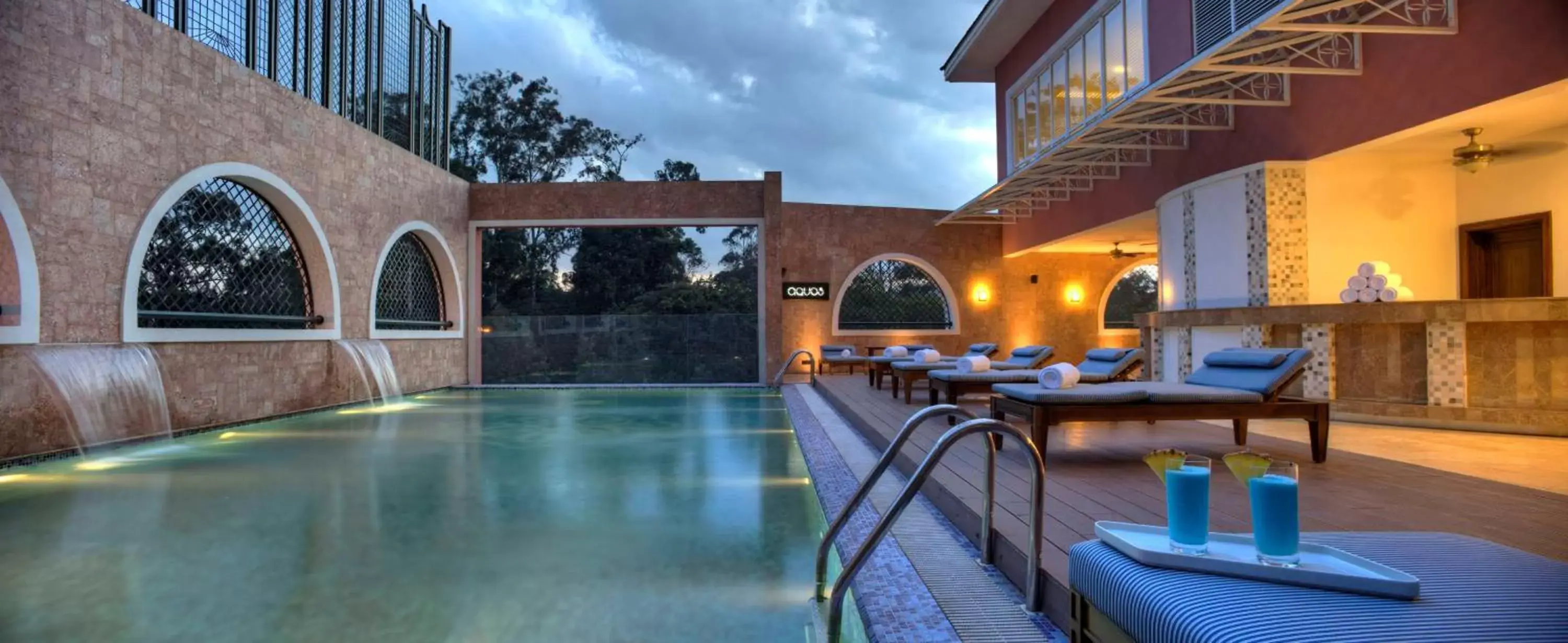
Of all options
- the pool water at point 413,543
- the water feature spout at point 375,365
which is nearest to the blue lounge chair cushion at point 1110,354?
the pool water at point 413,543

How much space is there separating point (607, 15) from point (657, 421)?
3750 centimetres

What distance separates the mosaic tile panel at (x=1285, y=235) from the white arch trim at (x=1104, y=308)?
7.67 meters

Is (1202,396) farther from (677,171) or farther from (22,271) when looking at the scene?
(677,171)

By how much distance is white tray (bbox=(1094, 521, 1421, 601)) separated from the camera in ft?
5.07

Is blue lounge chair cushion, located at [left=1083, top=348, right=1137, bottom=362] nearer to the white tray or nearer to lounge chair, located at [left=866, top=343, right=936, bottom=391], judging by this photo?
lounge chair, located at [left=866, top=343, right=936, bottom=391]

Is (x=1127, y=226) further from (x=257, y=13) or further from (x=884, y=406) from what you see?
(x=257, y=13)

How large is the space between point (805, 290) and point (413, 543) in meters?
11.3

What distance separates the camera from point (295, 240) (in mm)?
10039

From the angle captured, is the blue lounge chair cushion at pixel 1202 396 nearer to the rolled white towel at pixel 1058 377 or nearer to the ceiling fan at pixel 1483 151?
the rolled white towel at pixel 1058 377

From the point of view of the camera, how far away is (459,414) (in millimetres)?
9938

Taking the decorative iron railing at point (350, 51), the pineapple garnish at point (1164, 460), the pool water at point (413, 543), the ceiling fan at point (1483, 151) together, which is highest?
the decorative iron railing at point (350, 51)

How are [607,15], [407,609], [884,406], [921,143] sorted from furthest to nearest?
[921,143], [607,15], [884,406], [407,609]

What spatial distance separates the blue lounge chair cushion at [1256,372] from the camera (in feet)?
15.4

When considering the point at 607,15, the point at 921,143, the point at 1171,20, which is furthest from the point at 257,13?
the point at 921,143
